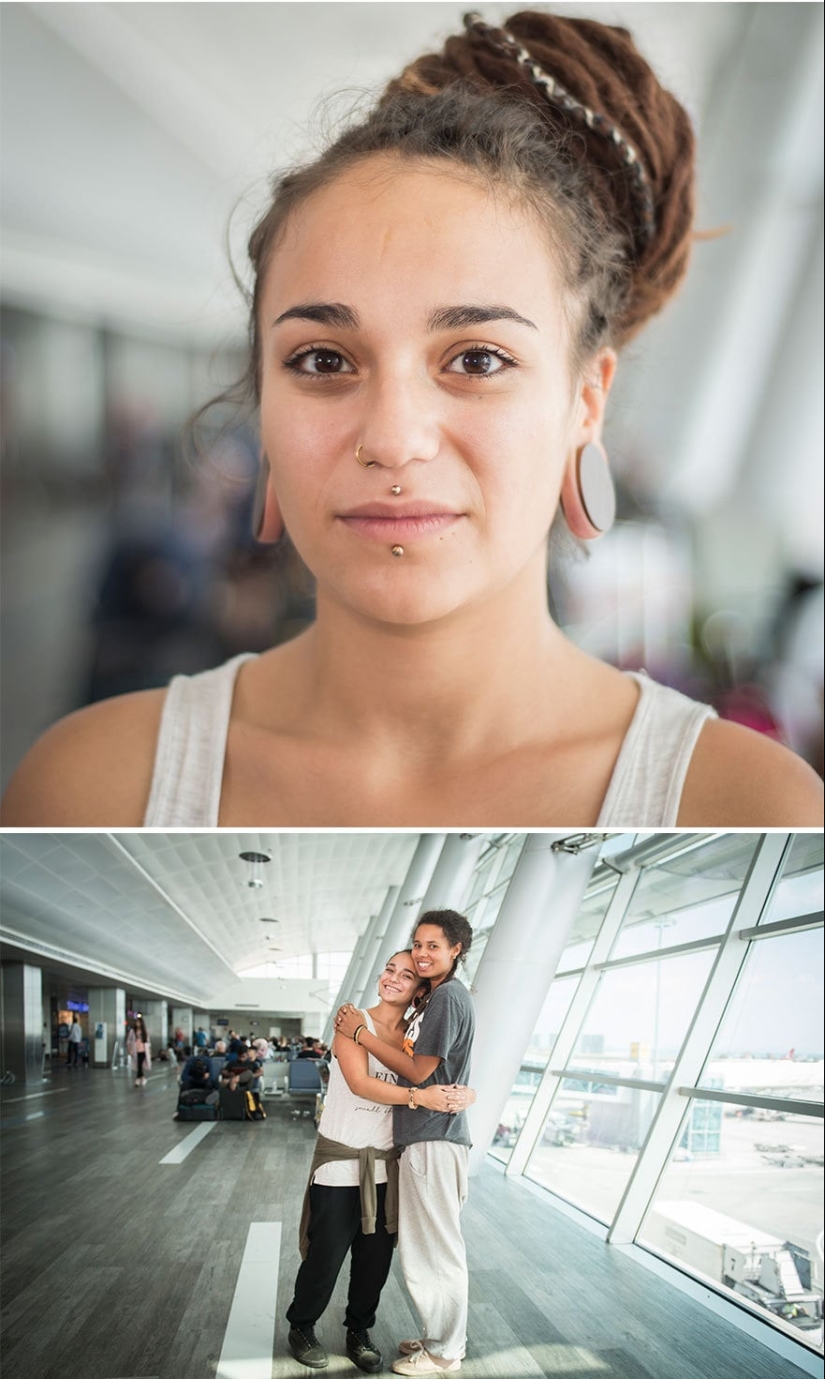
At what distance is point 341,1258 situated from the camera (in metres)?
1.88

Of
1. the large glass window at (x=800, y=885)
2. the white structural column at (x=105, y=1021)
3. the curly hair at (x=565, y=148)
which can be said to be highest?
the curly hair at (x=565, y=148)

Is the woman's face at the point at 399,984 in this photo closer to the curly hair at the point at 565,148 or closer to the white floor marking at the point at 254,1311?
Result: the white floor marking at the point at 254,1311

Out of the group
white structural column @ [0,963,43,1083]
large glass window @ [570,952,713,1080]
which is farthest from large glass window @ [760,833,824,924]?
white structural column @ [0,963,43,1083]

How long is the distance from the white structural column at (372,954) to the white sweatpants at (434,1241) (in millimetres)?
264

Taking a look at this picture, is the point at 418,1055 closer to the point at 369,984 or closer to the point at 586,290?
the point at 369,984

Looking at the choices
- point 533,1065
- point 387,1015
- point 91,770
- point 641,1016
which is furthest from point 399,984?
point 91,770

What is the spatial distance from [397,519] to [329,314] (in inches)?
14.3

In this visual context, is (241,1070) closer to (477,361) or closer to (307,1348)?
(307,1348)

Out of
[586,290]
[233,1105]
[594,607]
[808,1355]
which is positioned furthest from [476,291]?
[808,1355]

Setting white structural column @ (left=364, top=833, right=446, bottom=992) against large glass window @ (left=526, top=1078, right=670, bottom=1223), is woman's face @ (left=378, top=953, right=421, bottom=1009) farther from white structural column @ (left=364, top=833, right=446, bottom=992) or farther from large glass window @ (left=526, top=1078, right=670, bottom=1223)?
large glass window @ (left=526, top=1078, right=670, bottom=1223)

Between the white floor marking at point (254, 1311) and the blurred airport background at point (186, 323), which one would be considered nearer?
the white floor marking at point (254, 1311)

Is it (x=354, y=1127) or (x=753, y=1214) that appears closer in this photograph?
(x=354, y=1127)

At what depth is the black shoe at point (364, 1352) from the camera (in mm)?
1822

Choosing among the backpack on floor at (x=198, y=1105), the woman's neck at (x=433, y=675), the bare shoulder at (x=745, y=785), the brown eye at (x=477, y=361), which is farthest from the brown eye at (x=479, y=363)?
the backpack on floor at (x=198, y=1105)
